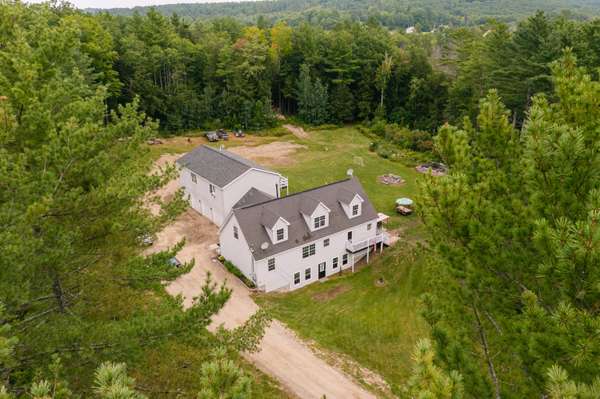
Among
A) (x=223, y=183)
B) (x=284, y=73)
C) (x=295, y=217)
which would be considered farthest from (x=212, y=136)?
(x=295, y=217)

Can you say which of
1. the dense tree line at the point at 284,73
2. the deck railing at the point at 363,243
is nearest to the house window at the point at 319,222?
the deck railing at the point at 363,243

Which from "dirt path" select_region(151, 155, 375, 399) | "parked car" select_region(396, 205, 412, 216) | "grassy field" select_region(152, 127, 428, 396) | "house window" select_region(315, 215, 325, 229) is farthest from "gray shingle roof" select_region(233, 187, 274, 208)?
"parked car" select_region(396, 205, 412, 216)

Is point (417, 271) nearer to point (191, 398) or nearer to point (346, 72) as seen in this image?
point (191, 398)

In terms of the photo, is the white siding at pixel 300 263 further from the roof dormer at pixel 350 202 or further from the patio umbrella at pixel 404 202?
the patio umbrella at pixel 404 202

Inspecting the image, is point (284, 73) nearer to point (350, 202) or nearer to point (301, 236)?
point (350, 202)

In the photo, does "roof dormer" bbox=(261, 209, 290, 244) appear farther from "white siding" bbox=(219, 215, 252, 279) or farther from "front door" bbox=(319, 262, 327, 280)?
"front door" bbox=(319, 262, 327, 280)
